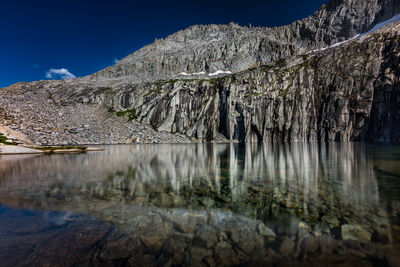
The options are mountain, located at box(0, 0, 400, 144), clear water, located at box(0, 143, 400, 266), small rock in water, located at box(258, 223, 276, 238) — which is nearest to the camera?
clear water, located at box(0, 143, 400, 266)

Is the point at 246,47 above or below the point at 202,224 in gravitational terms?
above

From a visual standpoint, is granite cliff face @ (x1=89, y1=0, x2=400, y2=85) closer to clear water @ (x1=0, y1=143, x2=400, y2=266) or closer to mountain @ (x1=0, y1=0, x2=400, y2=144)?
mountain @ (x1=0, y1=0, x2=400, y2=144)

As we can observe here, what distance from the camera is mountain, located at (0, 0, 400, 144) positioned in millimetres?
70625

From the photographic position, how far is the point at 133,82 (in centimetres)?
12175

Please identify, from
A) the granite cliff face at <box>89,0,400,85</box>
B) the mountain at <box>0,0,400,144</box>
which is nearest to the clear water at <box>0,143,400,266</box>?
the mountain at <box>0,0,400,144</box>

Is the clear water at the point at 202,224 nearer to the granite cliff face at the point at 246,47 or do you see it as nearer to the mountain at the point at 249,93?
the mountain at the point at 249,93

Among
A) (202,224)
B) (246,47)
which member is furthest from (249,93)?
(202,224)

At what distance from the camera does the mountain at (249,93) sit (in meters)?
70.6

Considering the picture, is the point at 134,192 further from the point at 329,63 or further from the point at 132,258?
the point at 329,63

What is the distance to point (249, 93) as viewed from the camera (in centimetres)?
9288

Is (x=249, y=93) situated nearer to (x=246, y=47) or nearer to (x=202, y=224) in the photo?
(x=246, y=47)

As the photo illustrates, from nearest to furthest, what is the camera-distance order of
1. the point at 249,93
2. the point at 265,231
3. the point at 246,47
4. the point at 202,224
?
the point at 265,231 → the point at 202,224 → the point at 249,93 → the point at 246,47

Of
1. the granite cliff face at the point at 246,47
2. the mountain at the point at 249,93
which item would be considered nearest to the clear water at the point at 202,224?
the mountain at the point at 249,93

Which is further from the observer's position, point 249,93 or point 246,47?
point 246,47
